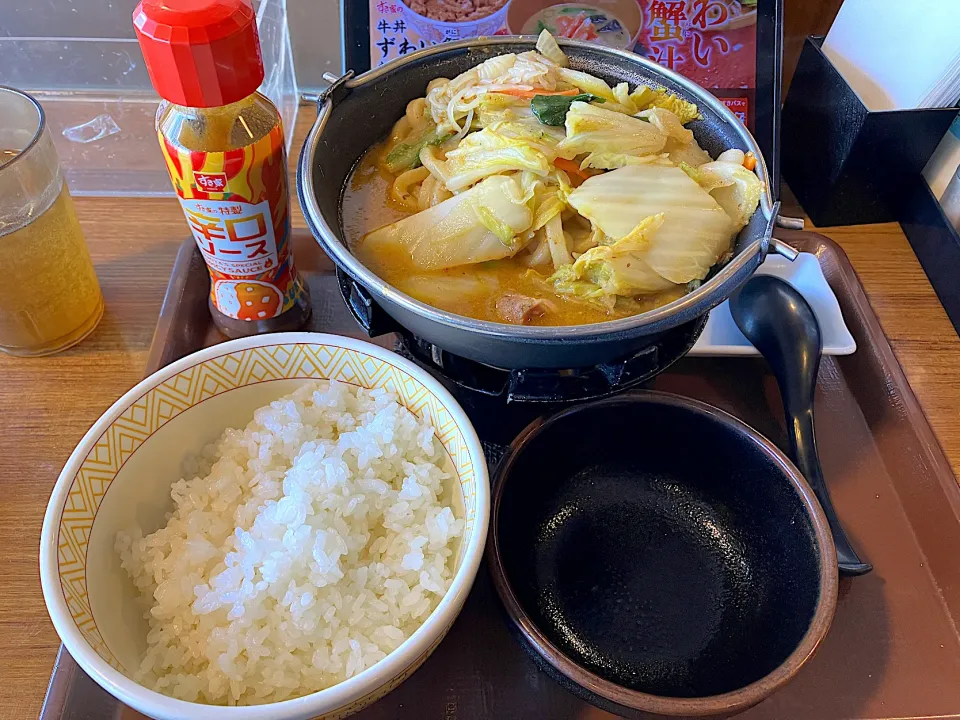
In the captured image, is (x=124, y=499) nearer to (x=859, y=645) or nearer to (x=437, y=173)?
(x=437, y=173)

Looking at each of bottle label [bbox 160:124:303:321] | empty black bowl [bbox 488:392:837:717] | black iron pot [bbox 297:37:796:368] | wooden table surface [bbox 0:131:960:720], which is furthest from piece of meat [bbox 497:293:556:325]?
wooden table surface [bbox 0:131:960:720]

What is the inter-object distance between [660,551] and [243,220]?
100 cm

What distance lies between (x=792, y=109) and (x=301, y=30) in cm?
152

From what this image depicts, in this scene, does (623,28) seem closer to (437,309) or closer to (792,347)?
(792,347)

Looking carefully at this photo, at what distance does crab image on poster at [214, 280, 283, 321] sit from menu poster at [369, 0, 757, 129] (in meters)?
0.69

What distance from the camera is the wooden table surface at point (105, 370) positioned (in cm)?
114

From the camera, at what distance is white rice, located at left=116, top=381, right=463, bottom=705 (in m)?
0.97

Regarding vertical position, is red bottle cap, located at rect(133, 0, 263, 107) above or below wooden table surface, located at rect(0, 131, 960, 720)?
above

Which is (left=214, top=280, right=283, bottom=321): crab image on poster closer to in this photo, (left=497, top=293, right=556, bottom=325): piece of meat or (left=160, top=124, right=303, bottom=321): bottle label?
(left=160, top=124, right=303, bottom=321): bottle label

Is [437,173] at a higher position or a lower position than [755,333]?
higher

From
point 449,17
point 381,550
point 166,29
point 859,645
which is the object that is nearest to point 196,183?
point 166,29

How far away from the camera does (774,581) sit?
3.91 ft

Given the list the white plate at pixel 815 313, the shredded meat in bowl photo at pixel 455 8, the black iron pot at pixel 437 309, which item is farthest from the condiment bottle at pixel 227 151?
the white plate at pixel 815 313

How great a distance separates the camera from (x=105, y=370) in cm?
151
